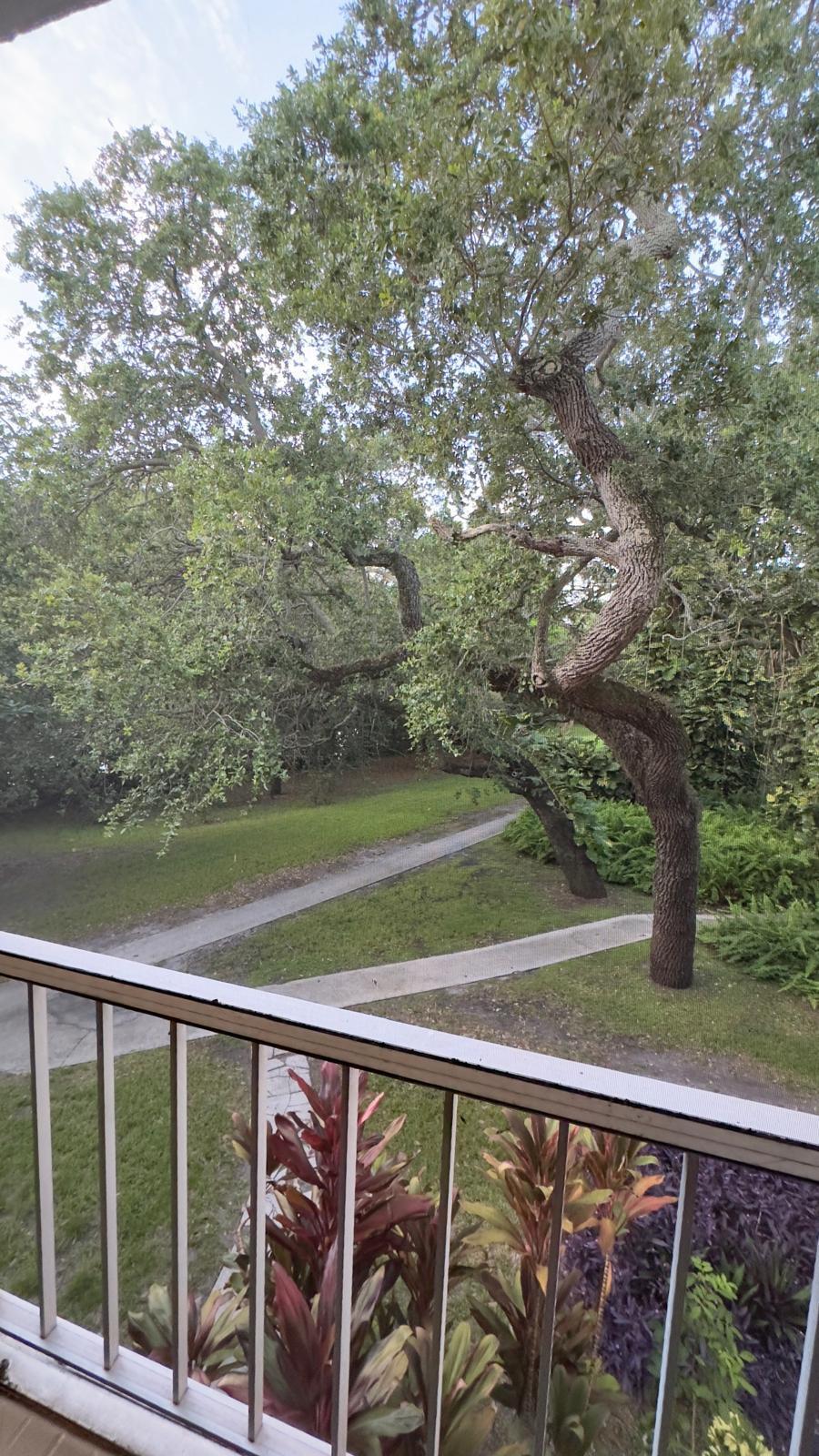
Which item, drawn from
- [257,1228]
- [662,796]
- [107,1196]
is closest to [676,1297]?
[257,1228]

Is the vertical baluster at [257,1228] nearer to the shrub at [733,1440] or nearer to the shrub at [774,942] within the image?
the shrub at [733,1440]

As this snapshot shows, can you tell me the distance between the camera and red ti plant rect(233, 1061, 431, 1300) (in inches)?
41.3

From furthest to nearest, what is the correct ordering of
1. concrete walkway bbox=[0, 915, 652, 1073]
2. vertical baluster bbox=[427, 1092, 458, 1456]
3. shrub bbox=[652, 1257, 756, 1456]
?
1. concrete walkway bbox=[0, 915, 652, 1073]
2. shrub bbox=[652, 1257, 756, 1456]
3. vertical baluster bbox=[427, 1092, 458, 1456]

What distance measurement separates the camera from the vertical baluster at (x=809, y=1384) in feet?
1.81

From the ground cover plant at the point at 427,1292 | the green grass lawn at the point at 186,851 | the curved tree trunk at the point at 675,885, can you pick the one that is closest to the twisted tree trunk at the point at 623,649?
the curved tree trunk at the point at 675,885

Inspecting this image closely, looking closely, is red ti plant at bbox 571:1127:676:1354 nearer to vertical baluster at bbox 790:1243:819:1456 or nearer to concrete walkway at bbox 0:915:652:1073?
vertical baluster at bbox 790:1243:819:1456

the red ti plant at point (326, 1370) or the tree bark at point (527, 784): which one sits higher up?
the tree bark at point (527, 784)

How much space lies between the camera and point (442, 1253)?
66 centimetres

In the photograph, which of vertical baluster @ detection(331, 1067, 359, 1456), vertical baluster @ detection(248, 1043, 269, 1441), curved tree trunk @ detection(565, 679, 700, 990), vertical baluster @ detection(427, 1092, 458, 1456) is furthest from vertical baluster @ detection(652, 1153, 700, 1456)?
curved tree trunk @ detection(565, 679, 700, 990)

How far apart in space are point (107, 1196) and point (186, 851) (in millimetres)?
1360

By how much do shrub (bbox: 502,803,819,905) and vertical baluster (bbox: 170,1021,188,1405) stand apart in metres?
1.45

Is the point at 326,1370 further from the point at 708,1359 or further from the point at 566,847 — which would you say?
the point at 566,847

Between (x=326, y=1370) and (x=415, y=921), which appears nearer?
(x=326, y=1370)

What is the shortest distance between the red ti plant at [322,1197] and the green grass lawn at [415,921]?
0.76 metres
